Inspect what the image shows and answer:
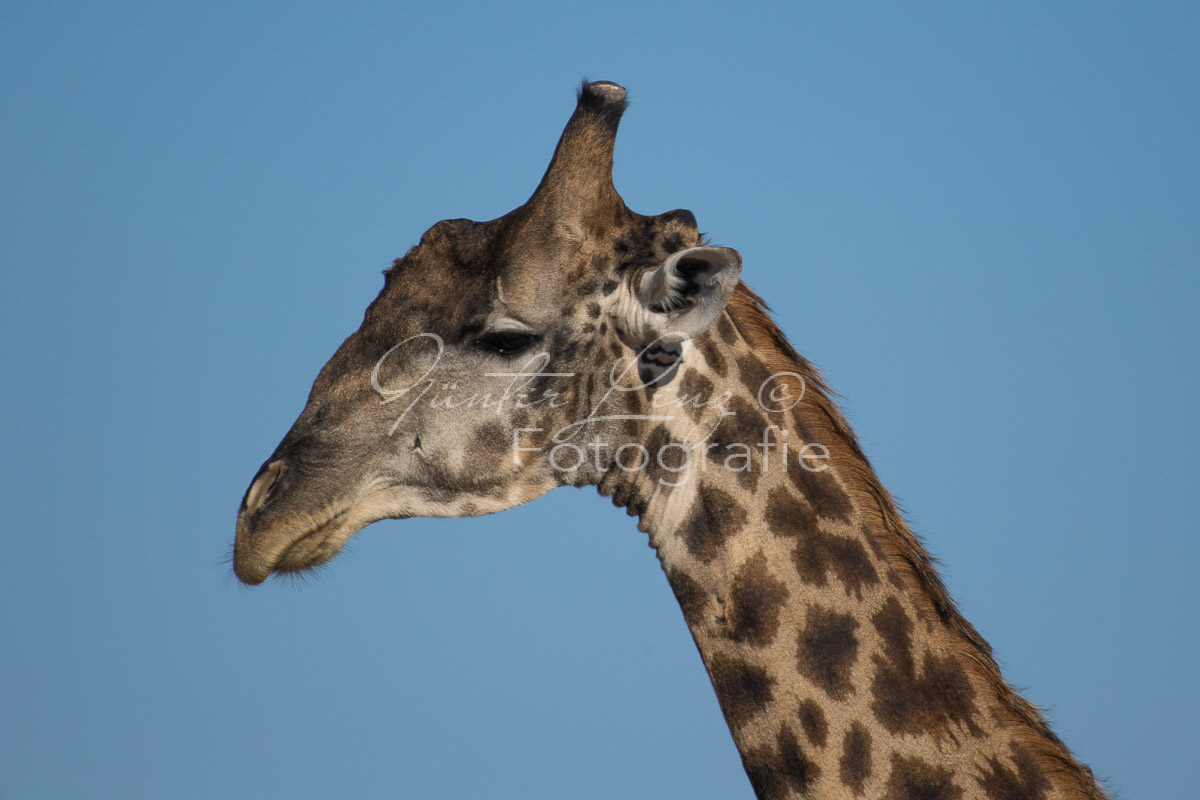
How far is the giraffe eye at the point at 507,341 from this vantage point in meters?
6.27

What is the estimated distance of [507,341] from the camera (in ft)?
20.6

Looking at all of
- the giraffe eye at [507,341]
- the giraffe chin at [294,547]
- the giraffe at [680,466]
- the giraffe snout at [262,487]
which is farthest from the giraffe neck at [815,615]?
the giraffe snout at [262,487]

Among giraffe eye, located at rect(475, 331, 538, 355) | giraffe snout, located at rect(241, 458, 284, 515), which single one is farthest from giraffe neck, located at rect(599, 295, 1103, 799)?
giraffe snout, located at rect(241, 458, 284, 515)

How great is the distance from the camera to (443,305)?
21.1 ft

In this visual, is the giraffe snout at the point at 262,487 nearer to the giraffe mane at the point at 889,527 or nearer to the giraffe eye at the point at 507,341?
the giraffe eye at the point at 507,341

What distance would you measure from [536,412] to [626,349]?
59 cm

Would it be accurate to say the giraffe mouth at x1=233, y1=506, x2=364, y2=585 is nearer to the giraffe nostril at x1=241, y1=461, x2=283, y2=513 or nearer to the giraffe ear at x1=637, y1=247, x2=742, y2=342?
the giraffe nostril at x1=241, y1=461, x2=283, y2=513

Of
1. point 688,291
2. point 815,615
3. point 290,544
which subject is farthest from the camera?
point 290,544

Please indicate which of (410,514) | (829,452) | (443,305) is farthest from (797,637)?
(443,305)

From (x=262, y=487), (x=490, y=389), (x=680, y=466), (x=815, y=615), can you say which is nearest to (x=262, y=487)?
(x=262, y=487)

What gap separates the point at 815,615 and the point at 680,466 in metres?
1.02

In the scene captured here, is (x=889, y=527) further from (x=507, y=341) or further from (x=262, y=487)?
(x=262, y=487)

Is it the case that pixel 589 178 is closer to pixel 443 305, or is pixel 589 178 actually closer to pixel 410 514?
pixel 443 305

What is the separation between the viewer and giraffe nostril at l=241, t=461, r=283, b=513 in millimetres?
6223
